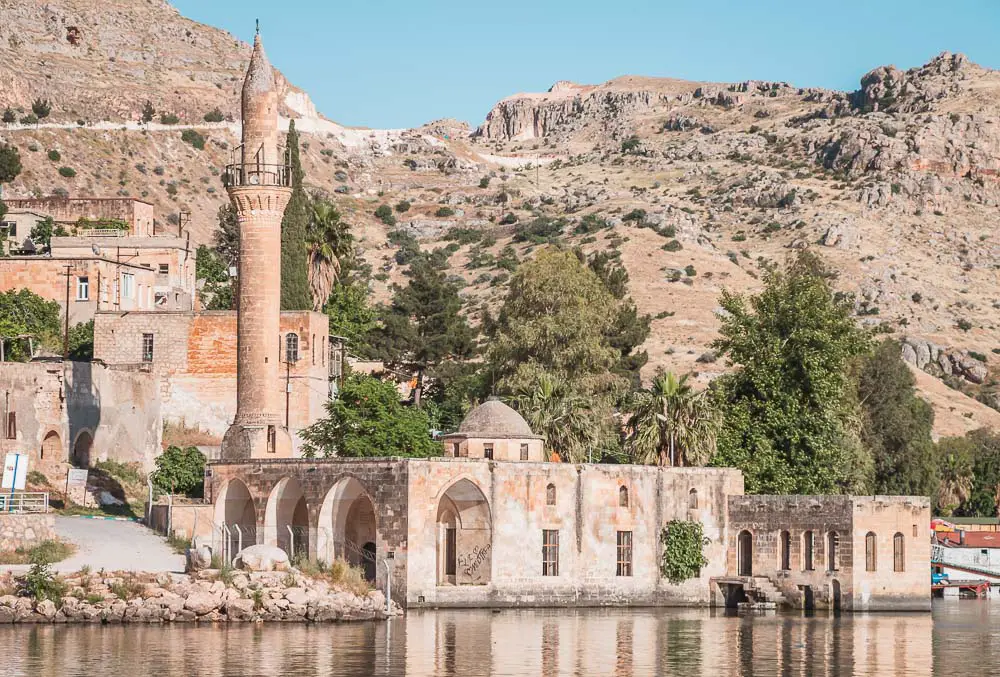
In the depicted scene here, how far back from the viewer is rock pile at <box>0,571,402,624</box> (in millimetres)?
42875

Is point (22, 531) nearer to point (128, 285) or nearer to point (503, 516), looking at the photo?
point (503, 516)

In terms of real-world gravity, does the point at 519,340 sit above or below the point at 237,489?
above

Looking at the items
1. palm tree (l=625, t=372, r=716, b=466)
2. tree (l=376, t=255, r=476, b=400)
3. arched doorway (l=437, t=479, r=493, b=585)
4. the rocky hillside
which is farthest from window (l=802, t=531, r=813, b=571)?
the rocky hillside

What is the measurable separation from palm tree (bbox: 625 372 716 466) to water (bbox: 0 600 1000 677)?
387 inches

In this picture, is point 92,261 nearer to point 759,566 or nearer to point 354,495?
point 354,495

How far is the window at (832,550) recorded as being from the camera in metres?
53.4

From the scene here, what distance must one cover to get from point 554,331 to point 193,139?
77663 millimetres

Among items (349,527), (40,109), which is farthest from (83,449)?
(40,109)

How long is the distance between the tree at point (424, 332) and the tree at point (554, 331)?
4871mm

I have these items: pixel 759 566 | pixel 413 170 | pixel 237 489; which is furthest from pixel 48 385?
pixel 413 170

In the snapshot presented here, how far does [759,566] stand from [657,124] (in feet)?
477

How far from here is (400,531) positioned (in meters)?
48.6

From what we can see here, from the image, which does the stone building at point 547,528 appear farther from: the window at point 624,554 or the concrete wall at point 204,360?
the concrete wall at point 204,360

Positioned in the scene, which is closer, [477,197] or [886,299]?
[886,299]
